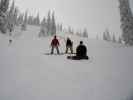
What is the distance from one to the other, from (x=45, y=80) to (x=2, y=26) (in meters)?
26.6

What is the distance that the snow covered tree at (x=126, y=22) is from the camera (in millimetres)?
24350

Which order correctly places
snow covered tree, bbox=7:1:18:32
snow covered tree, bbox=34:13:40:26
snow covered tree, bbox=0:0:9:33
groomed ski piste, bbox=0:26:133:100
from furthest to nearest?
snow covered tree, bbox=34:13:40:26, snow covered tree, bbox=7:1:18:32, snow covered tree, bbox=0:0:9:33, groomed ski piste, bbox=0:26:133:100

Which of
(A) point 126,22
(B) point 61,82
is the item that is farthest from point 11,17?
(B) point 61,82

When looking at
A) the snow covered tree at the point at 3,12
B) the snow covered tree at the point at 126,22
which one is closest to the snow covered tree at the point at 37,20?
the snow covered tree at the point at 3,12

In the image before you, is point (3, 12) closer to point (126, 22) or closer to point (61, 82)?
point (126, 22)

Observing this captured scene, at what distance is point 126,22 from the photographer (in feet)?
83.4

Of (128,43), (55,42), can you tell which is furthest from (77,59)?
(128,43)

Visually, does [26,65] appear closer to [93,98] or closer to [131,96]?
[93,98]

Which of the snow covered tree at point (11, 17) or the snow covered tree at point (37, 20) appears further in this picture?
the snow covered tree at point (37, 20)

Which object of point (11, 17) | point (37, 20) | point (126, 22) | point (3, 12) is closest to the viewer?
point (126, 22)

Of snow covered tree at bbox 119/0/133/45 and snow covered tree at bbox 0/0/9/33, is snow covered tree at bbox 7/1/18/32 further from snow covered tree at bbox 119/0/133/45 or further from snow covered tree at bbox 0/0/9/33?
snow covered tree at bbox 119/0/133/45

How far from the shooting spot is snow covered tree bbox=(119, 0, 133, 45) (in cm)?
2435

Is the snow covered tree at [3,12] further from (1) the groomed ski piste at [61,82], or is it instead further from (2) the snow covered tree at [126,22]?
(2) the snow covered tree at [126,22]

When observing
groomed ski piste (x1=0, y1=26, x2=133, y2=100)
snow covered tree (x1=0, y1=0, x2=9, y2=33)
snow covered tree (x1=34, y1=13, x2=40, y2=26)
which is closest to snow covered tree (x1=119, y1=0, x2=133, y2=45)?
groomed ski piste (x1=0, y1=26, x2=133, y2=100)
